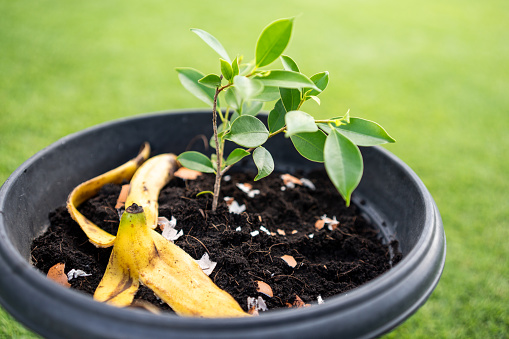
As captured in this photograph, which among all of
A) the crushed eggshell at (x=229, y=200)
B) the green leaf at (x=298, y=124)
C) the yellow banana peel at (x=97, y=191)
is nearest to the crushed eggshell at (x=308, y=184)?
the crushed eggshell at (x=229, y=200)

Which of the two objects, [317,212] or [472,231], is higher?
[317,212]

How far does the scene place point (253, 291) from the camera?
78 cm

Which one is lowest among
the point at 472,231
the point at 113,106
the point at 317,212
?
the point at 472,231

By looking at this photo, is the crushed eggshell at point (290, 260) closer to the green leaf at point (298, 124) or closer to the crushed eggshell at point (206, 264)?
the crushed eggshell at point (206, 264)

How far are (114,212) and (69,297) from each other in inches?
18.9

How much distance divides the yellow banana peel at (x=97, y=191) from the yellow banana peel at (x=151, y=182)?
47 mm

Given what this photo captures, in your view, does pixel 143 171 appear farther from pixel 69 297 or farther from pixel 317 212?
pixel 69 297

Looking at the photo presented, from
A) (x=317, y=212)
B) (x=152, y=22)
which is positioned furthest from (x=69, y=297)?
(x=152, y=22)

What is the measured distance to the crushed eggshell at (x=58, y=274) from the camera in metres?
0.77

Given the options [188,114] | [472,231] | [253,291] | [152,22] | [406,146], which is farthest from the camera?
[152,22]

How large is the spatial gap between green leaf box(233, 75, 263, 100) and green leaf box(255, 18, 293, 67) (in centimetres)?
8

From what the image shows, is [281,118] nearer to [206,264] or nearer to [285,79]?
[285,79]

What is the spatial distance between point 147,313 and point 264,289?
33 cm

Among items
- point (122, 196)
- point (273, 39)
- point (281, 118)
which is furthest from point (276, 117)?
point (122, 196)
